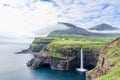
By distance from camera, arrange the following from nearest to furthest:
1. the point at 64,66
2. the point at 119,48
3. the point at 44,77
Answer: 1. the point at 119,48
2. the point at 44,77
3. the point at 64,66

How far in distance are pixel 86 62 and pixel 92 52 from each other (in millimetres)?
10078

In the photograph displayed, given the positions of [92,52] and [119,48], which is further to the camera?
[92,52]

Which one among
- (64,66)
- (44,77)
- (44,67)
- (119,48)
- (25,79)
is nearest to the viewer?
(119,48)

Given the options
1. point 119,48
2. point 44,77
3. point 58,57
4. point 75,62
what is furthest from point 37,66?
point 119,48

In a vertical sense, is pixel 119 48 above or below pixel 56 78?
above

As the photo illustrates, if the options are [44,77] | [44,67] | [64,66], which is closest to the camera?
[44,77]

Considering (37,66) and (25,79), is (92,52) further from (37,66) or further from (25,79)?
(25,79)

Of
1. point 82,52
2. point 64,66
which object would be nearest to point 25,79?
point 64,66

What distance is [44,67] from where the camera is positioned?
7525 inches

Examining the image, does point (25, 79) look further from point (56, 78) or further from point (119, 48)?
point (119, 48)

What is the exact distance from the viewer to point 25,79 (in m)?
136

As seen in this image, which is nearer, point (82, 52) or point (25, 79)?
point (25, 79)

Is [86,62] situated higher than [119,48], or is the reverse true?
[119,48]

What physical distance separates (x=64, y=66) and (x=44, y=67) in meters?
20.2
